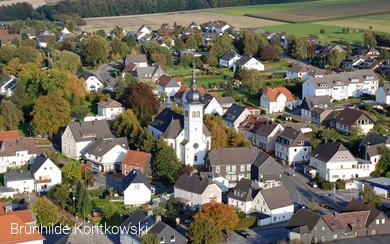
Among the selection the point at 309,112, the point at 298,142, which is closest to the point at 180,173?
the point at 298,142

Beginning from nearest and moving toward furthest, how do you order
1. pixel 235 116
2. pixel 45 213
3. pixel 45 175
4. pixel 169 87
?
pixel 45 213 < pixel 45 175 < pixel 235 116 < pixel 169 87

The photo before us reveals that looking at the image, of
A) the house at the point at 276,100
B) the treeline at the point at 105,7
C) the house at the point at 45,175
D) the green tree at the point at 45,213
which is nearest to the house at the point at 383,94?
the house at the point at 276,100

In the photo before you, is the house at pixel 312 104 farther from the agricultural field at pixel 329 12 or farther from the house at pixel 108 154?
the agricultural field at pixel 329 12

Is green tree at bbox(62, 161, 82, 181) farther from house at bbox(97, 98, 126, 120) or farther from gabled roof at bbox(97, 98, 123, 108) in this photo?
gabled roof at bbox(97, 98, 123, 108)

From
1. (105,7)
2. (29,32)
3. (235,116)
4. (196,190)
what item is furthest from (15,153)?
(105,7)

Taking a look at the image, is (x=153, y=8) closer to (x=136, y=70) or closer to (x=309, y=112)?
(x=136, y=70)

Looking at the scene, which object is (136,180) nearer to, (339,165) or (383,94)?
(339,165)
